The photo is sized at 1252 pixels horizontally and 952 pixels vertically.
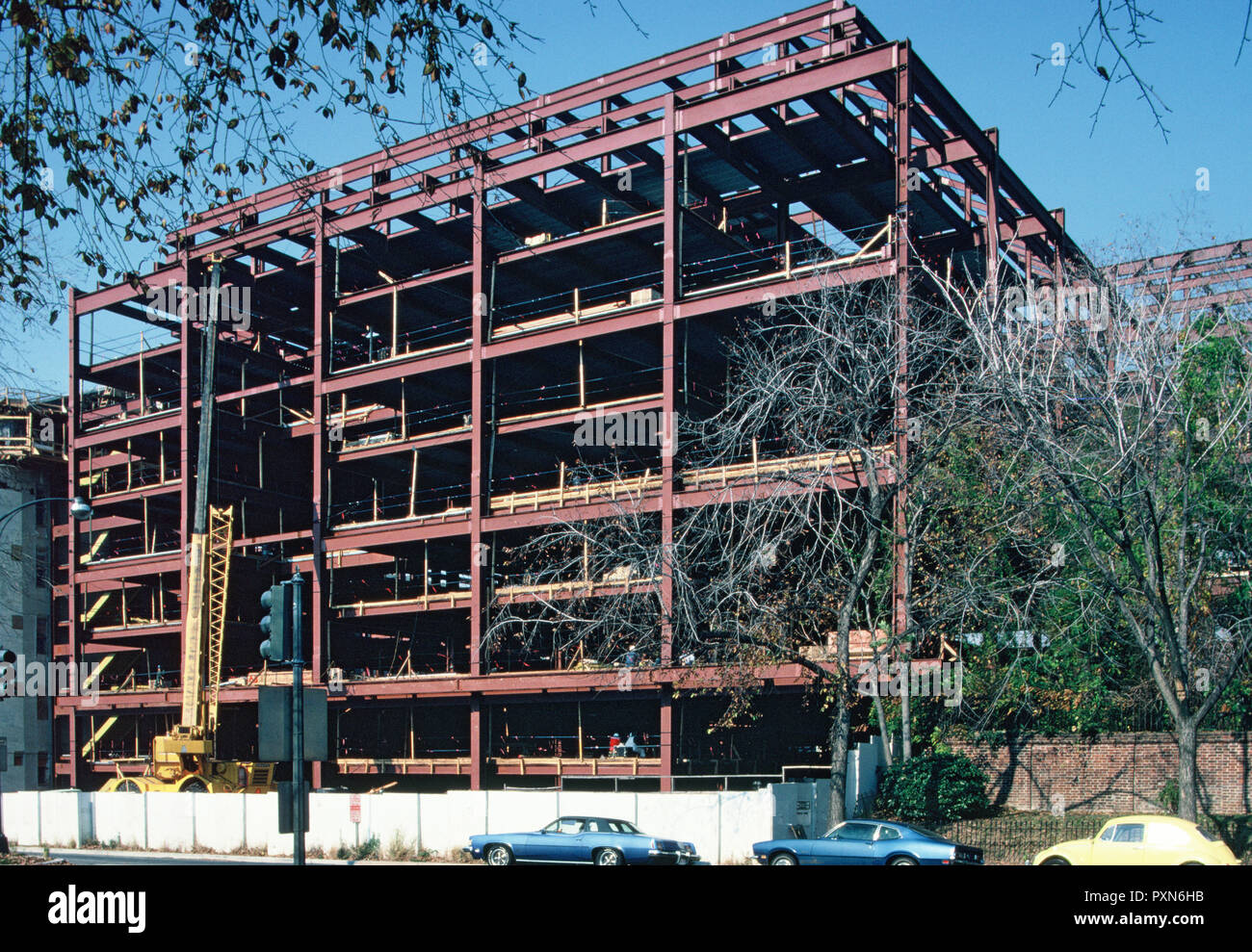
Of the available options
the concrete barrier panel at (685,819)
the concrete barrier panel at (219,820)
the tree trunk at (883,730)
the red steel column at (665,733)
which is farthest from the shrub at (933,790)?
the concrete barrier panel at (219,820)

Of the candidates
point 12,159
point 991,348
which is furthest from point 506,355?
point 12,159

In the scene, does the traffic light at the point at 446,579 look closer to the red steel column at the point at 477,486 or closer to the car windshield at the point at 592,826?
the red steel column at the point at 477,486

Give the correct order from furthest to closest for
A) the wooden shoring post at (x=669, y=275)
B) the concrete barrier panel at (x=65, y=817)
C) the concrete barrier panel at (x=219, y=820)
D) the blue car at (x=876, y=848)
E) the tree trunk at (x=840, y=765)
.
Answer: the concrete barrier panel at (x=65, y=817) → the wooden shoring post at (x=669, y=275) → the concrete barrier panel at (x=219, y=820) → the tree trunk at (x=840, y=765) → the blue car at (x=876, y=848)

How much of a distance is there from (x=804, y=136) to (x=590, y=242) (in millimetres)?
8179

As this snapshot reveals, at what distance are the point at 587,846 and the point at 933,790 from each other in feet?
30.0

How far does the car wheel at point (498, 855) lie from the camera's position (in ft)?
85.8

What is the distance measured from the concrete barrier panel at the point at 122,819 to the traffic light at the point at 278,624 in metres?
28.3

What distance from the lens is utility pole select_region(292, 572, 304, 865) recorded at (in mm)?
11125

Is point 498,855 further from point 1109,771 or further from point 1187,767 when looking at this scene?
point 1109,771

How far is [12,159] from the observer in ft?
40.2

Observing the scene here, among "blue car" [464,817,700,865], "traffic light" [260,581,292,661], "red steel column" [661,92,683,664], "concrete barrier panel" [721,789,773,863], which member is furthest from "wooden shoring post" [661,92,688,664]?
"traffic light" [260,581,292,661]

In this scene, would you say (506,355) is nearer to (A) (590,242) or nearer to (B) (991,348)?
(A) (590,242)

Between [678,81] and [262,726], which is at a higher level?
[678,81]
